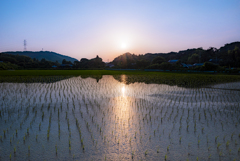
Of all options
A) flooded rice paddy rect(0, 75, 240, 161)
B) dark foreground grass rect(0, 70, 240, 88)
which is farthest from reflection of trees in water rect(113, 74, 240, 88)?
flooded rice paddy rect(0, 75, 240, 161)

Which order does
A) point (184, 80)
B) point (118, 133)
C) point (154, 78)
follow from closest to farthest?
point (118, 133) < point (184, 80) < point (154, 78)

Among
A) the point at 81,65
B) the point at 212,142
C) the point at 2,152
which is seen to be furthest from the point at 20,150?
the point at 81,65

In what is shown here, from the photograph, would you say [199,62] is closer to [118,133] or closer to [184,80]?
[184,80]

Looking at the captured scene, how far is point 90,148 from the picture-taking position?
3.28 meters

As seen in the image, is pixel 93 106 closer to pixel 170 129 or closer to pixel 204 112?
pixel 170 129

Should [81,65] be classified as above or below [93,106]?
above

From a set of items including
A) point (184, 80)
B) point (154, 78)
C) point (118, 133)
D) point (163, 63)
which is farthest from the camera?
point (163, 63)

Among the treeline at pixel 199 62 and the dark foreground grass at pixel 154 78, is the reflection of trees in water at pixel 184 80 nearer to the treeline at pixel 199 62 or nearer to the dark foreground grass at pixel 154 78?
the dark foreground grass at pixel 154 78

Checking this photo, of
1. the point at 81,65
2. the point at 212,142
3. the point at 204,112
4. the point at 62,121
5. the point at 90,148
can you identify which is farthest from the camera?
the point at 81,65

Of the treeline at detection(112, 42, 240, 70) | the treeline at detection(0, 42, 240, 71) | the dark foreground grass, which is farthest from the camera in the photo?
the treeline at detection(0, 42, 240, 71)

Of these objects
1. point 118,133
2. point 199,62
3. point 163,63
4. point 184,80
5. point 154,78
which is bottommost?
point 118,133

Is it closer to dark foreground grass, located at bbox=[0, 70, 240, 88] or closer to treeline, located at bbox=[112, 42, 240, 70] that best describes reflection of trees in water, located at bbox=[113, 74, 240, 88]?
dark foreground grass, located at bbox=[0, 70, 240, 88]

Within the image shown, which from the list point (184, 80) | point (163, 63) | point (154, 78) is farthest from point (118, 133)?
point (163, 63)

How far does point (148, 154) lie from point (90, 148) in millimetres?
1221
